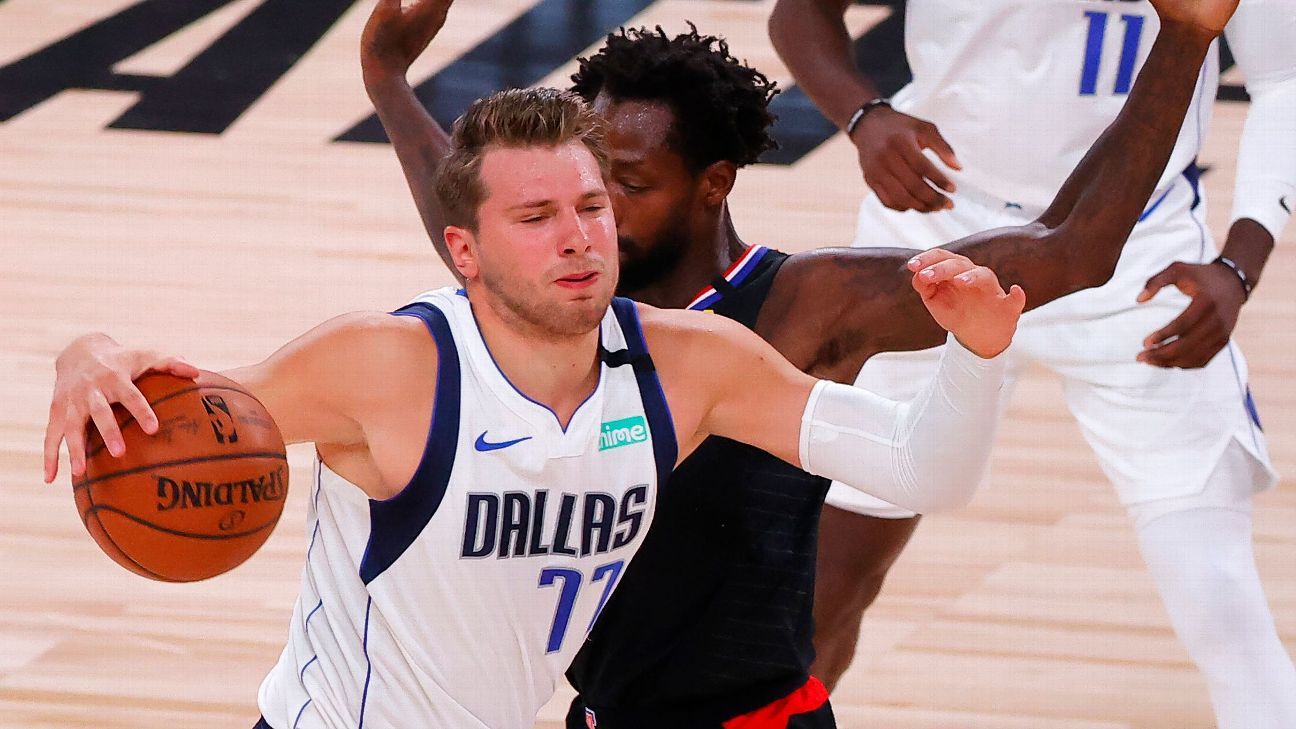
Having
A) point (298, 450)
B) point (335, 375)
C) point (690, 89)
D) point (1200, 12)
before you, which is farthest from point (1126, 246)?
point (298, 450)

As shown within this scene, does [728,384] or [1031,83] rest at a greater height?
[728,384]

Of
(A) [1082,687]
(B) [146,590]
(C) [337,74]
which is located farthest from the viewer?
(C) [337,74]

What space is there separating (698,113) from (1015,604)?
2347 millimetres

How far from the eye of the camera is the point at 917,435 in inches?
113

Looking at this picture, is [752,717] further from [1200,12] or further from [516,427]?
[1200,12]

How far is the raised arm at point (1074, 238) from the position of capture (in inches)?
126

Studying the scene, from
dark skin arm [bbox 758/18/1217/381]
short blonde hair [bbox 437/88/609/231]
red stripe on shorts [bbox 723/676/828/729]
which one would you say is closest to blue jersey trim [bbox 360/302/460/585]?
short blonde hair [bbox 437/88/609/231]

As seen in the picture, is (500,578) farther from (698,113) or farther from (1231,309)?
(1231,309)

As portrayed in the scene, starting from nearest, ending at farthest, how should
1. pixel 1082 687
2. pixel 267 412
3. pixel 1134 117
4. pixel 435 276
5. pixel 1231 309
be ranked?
pixel 267 412
pixel 1134 117
pixel 1231 309
pixel 1082 687
pixel 435 276

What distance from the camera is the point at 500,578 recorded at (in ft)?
9.53

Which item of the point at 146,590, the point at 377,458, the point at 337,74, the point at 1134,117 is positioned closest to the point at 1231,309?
the point at 1134,117

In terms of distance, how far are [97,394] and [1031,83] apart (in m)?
2.31

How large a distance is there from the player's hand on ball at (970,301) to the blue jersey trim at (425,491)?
2.27 feet

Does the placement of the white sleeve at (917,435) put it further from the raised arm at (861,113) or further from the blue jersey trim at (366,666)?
the raised arm at (861,113)
